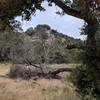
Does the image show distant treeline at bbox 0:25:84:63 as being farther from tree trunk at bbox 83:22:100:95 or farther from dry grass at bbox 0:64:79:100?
tree trunk at bbox 83:22:100:95

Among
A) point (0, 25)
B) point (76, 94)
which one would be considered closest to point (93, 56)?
point (76, 94)

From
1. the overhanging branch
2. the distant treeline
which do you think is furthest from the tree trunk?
the distant treeline

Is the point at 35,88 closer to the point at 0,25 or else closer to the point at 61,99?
the point at 61,99

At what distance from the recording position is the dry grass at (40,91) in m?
17.2

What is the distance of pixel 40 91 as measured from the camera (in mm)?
20594

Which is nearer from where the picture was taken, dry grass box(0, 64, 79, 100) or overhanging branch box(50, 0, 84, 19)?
overhanging branch box(50, 0, 84, 19)

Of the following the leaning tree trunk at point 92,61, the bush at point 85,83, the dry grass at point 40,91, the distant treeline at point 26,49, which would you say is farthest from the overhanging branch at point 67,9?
the distant treeline at point 26,49

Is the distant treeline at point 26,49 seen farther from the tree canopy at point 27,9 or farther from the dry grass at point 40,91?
the tree canopy at point 27,9

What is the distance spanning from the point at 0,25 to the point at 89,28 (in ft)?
11.9

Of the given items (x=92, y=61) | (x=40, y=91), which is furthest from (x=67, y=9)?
(x=40, y=91)

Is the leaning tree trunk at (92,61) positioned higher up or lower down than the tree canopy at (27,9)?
lower down

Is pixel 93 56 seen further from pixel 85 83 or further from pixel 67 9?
pixel 67 9

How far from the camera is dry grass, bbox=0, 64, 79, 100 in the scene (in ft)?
56.3

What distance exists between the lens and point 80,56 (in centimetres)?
1734
